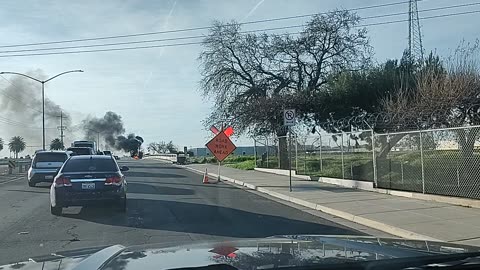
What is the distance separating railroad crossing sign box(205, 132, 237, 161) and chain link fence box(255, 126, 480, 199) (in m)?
4.19

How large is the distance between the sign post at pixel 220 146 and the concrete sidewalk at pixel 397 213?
761 centimetres

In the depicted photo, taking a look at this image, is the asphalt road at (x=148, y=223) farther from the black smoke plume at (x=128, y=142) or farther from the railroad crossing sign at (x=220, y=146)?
the black smoke plume at (x=128, y=142)

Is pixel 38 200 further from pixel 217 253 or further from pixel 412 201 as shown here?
pixel 217 253

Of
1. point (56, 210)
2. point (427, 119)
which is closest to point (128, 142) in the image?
point (427, 119)

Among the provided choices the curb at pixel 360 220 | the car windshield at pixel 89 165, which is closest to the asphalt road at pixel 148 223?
the curb at pixel 360 220

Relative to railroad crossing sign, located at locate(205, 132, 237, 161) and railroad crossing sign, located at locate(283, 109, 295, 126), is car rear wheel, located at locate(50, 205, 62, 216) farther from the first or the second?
Result: railroad crossing sign, located at locate(205, 132, 237, 161)

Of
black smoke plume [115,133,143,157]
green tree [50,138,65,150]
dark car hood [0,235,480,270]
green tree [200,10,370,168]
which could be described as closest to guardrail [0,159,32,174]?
green tree [200,10,370,168]

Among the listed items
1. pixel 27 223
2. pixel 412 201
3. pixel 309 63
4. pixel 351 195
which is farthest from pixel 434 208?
pixel 309 63

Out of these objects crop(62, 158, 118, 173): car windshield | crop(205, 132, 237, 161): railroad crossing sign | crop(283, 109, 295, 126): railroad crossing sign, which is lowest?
crop(62, 158, 118, 173): car windshield

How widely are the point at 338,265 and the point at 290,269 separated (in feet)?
0.99

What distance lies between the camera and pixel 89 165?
15938mm

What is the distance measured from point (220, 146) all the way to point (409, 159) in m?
12.1

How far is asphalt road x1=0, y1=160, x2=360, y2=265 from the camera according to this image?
11.2 metres

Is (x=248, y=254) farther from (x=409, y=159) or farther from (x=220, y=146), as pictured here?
(x=220, y=146)
